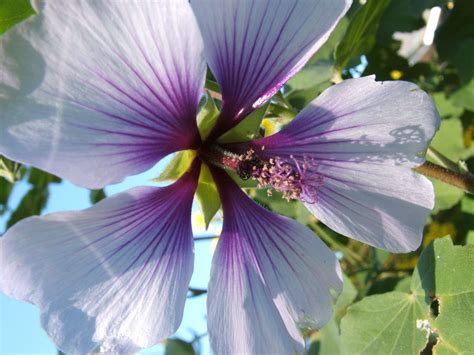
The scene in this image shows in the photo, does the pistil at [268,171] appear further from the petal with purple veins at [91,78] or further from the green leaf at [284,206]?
the green leaf at [284,206]

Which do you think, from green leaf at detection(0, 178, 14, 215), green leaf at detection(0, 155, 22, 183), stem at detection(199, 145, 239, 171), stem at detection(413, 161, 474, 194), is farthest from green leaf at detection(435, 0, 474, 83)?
green leaf at detection(0, 178, 14, 215)

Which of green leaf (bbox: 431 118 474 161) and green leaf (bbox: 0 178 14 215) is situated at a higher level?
green leaf (bbox: 0 178 14 215)

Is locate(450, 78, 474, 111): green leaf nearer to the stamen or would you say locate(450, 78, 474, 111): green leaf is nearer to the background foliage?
the background foliage

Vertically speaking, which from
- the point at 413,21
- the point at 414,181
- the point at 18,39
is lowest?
the point at 414,181

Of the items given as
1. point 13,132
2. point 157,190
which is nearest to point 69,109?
point 13,132

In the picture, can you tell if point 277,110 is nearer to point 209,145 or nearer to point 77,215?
point 209,145

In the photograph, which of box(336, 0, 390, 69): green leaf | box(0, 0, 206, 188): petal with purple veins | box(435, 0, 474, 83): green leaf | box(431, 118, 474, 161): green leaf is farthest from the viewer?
box(431, 118, 474, 161): green leaf
